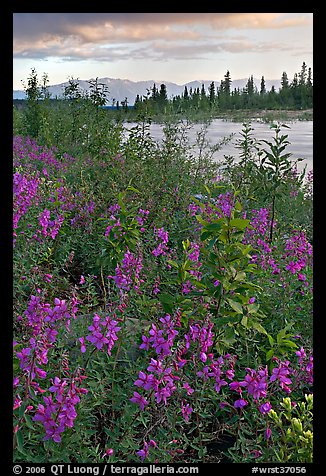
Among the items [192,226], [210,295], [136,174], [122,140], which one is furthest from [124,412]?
[122,140]

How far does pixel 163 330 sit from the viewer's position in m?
2.34

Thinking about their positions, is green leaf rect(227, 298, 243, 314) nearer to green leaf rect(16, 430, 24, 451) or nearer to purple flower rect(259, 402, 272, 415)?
purple flower rect(259, 402, 272, 415)

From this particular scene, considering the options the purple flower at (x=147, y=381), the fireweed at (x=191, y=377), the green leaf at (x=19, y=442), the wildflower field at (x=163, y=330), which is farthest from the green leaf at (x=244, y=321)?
the green leaf at (x=19, y=442)

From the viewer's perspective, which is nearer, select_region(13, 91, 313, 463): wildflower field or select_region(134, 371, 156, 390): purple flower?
select_region(134, 371, 156, 390): purple flower

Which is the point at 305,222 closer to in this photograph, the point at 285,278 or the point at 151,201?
the point at 151,201

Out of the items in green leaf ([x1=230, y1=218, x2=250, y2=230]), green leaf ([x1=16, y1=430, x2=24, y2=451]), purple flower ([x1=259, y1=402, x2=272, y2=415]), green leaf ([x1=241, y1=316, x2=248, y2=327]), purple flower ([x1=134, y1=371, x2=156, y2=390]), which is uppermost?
green leaf ([x1=230, y1=218, x2=250, y2=230])

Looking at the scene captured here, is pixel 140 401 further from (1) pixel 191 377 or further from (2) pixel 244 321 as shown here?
(2) pixel 244 321

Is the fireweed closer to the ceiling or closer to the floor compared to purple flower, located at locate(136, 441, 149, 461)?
closer to the ceiling

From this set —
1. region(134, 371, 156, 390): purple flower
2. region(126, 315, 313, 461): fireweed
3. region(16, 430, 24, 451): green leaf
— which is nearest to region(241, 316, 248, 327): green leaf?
region(126, 315, 313, 461): fireweed

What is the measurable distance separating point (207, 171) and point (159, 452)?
17.5ft

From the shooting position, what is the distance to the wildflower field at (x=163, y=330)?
2.27 metres

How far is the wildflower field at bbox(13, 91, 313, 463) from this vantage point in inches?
89.4

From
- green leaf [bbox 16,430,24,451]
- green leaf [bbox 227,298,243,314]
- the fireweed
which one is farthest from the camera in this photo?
green leaf [bbox 227,298,243,314]

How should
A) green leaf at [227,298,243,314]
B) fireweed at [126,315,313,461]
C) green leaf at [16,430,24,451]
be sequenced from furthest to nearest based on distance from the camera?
green leaf at [227,298,243,314]
fireweed at [126,315,313,461]
green leaf at [16,430,24,451]
